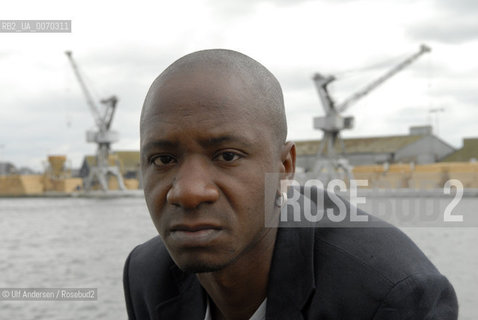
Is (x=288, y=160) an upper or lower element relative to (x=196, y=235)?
upper

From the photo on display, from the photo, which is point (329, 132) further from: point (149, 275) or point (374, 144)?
point (149, 275)

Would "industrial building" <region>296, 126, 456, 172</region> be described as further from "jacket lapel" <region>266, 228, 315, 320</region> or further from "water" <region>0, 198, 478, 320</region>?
"jacket lapel" <region>266, 228, 315, 320</region>

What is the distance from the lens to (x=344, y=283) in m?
1.28

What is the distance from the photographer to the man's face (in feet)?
4.00

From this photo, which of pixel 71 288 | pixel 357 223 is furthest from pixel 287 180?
pixel 71 288

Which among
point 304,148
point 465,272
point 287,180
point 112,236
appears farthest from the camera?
point 304,148

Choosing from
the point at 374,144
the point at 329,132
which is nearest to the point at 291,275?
the point at 329,132

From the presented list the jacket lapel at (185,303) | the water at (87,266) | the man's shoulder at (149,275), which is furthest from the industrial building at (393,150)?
the jacket lapel at (185,303)

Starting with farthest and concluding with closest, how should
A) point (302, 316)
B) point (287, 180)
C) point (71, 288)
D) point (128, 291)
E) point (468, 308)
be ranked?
point (71, 288) < point (468, 308) < point (128, 291) < point (287, 180) < point (302, 316)

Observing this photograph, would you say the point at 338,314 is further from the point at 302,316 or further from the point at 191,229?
the point at 191,229

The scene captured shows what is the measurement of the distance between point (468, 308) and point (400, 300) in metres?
4.09

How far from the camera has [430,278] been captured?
122 centimetres

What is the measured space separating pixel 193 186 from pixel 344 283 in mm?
410

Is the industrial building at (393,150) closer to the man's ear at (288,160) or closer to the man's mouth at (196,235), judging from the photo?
the man's ear at (288,160)
